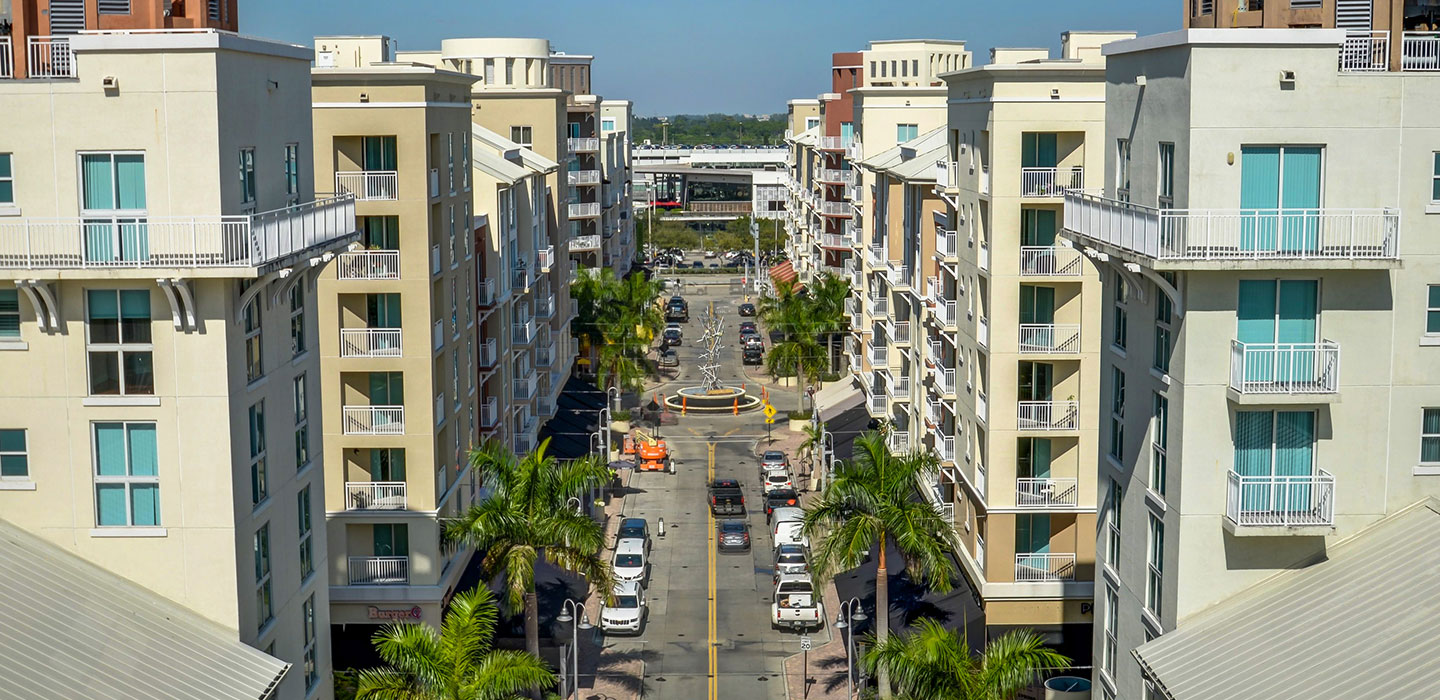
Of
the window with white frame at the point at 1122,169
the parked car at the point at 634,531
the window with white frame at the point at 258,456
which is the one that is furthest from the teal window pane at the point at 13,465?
the parked car at the point at 634,531

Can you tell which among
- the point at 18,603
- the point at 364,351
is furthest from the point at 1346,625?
the point at 364,351

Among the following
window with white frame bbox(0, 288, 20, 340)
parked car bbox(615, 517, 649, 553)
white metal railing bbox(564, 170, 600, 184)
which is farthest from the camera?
white metal railing bbox(564, 170, 600, 184)

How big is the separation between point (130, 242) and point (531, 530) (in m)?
14.6

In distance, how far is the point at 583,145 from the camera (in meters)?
96.9

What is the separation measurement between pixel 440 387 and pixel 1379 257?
2921cm

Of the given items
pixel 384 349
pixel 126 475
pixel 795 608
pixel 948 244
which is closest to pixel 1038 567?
pixel 795 608

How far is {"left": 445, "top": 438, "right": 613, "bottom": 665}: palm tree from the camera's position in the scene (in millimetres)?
39062

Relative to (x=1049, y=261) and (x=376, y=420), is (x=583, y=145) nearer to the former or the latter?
(x=376, y=420)

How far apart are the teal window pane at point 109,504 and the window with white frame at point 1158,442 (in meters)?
19.4

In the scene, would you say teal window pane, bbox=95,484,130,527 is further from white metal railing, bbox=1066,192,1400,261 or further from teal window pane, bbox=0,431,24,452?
white metal railing, bbox=1066,192,1400,261

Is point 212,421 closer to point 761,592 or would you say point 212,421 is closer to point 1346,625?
point 1346,625

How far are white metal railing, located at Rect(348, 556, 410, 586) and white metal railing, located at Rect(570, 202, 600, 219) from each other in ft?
164

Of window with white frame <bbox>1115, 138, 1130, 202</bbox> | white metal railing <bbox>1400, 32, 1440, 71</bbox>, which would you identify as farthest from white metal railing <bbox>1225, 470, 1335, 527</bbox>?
white metal railing <bbox>1400, 32, 1440, 71</bbox>

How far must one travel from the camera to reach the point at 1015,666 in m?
33.6
